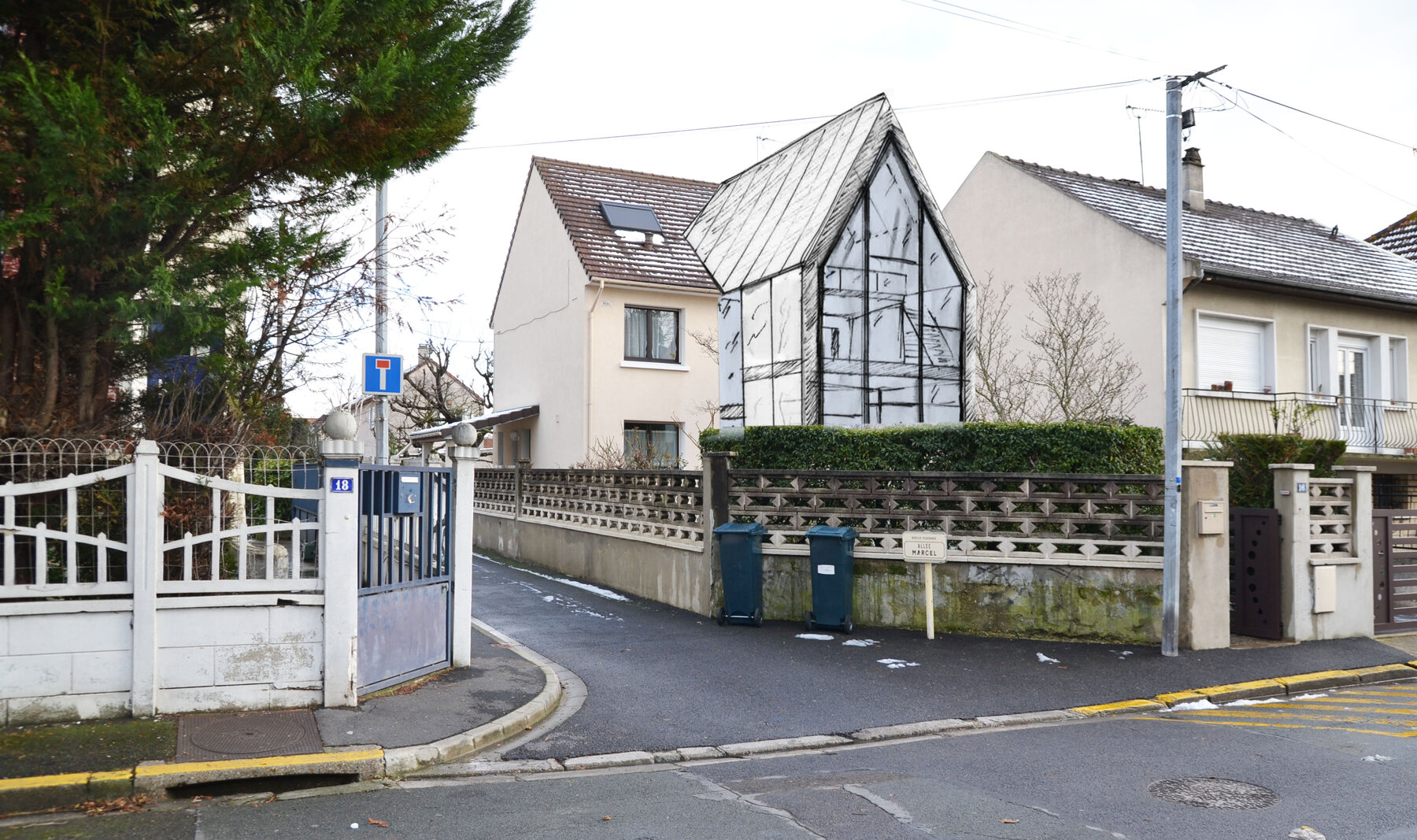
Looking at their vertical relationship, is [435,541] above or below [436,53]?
below

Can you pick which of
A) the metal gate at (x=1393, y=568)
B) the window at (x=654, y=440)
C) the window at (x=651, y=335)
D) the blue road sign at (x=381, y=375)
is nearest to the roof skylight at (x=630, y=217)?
the window at (x=651, y=335)

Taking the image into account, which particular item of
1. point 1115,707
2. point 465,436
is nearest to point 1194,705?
point 1115,707

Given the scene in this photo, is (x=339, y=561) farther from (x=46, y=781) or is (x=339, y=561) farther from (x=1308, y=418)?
(x=1308, y=418)

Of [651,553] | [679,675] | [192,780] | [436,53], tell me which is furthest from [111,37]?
[651,553]

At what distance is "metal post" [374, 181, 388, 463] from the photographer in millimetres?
10781

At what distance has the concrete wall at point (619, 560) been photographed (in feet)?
41.6

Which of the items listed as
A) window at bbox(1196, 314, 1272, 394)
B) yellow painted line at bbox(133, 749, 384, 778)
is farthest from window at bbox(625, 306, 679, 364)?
yellow painted line at bbox(133, 749, 384, 778)

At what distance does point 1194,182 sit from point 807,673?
19482 millimetres

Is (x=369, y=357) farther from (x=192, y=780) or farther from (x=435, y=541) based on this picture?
(x=192, y=780)

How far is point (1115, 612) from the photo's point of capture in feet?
35.2

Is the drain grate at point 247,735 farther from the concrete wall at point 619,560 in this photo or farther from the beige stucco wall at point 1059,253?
the beige stucco wall at point 1059,253

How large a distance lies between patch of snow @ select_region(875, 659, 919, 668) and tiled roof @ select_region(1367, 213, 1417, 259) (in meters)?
24.1

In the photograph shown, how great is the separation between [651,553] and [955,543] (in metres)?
4.49

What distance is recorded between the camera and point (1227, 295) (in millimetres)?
19312
